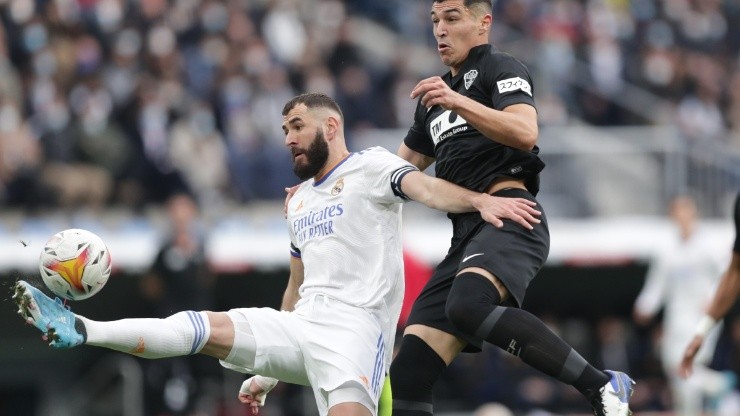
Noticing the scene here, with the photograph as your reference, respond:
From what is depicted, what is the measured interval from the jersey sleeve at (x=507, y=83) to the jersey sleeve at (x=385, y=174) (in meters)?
0.66

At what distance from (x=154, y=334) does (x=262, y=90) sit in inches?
443

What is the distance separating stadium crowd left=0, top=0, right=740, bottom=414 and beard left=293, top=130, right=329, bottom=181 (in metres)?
8.31

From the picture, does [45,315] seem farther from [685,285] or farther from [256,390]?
[685,285]

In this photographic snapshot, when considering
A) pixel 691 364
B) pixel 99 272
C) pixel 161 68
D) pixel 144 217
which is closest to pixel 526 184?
pixel 691 364

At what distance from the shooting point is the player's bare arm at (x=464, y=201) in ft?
27.1

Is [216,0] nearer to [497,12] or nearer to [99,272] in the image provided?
[497,12]

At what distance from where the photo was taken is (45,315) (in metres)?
7.60

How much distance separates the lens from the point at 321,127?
8781mm

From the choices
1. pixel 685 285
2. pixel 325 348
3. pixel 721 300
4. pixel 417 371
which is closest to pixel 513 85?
pixel 417 371

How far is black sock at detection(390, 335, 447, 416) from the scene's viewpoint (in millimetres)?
8516

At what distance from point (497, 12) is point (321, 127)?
595 inches

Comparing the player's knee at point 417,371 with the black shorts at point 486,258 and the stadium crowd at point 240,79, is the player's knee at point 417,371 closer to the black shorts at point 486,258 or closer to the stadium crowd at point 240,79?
the black shorts at point 486,258

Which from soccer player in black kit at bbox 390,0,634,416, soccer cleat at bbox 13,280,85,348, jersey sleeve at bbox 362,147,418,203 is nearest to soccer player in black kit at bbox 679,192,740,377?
soccer player in black kit at bbox 390,0,634,416

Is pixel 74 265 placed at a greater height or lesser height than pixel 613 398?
greater
